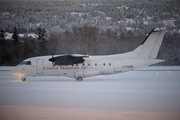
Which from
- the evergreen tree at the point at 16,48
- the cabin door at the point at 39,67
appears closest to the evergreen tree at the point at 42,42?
the evergreen tree at the point at 16,48

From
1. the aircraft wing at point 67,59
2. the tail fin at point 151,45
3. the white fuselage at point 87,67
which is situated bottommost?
the white fuselage at point 87,67

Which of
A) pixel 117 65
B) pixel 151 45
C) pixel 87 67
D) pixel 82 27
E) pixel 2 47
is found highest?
pixel 82 27

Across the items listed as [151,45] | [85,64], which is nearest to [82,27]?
[85,64]

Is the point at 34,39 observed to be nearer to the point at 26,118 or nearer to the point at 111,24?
the point at 111,24

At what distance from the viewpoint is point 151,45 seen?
19.8m

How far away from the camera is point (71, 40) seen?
31.1m

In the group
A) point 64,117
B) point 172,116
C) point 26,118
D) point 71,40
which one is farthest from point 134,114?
point 71,40

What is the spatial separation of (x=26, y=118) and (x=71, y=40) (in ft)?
75.2

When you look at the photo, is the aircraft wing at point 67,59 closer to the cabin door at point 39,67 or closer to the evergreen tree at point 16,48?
the cabin door at point 39,67

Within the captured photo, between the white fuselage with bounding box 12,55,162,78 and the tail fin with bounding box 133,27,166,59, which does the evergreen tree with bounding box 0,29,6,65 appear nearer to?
the white fuselage with bounding box 12,55,162,78

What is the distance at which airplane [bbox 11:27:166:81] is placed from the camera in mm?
19281

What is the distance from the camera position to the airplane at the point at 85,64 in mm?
19281

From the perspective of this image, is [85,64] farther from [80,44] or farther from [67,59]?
[80,44]

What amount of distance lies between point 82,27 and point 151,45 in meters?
12.9
